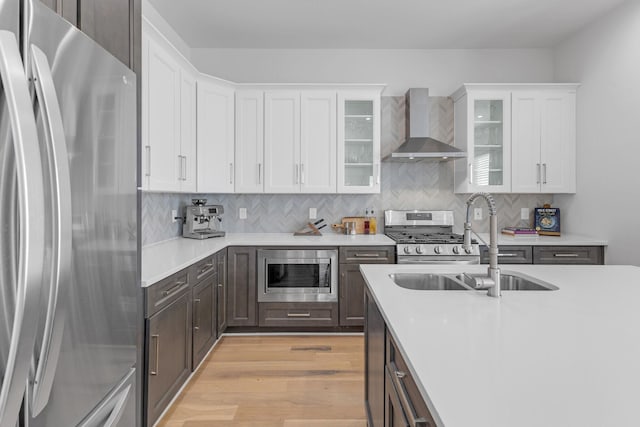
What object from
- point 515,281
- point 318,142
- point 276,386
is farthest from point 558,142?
point 276,386

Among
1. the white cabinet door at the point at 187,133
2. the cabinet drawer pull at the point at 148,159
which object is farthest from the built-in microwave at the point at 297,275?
the cabinet drawer pull at the point at 148,159

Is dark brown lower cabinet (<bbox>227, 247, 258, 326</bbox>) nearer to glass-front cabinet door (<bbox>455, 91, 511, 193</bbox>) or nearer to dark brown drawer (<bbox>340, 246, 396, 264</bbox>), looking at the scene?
dark brown drawer (<bbox>340, 246, 396, 264</bbox>)

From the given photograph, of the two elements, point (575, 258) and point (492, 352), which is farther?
point (575, 258)

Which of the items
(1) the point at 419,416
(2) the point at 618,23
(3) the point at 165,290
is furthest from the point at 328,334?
(2) the point at 618,23

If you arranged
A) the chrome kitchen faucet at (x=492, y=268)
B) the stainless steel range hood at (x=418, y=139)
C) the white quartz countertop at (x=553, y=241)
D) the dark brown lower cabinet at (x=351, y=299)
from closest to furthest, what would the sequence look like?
the chrome kitchen faucet at (x=492, y=268)
the white quartz countertop at (x=553, y=241)
the dark brown lower cabinet at (x=351, y=299)
the stainless steel range hood at (x=418, y=139)

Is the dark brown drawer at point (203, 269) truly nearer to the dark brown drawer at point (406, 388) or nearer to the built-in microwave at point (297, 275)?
the built-in microwave at point (297, 275)

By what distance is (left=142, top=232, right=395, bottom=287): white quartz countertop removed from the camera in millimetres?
2127

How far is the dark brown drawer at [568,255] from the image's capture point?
3312 mm

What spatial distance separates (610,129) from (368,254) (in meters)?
2.39

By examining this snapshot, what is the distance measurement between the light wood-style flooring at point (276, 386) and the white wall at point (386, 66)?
2699mm

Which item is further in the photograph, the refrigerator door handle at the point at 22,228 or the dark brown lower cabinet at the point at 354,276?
the dark brown lower cabinet at the point at 354,276

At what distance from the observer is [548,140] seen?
3.70 metres

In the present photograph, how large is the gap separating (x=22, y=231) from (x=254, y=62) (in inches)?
144

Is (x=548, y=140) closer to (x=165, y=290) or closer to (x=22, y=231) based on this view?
(x=165, y=290)
